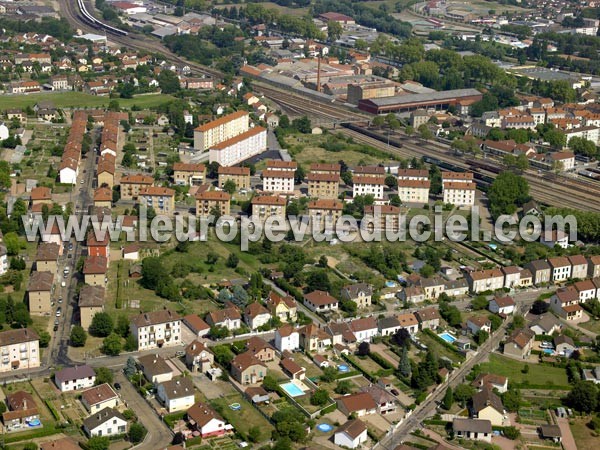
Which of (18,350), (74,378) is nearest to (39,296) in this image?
(18,350)

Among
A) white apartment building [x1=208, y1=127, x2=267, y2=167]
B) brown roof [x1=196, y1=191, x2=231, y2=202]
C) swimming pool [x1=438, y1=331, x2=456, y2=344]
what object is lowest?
white apartment building [x1=208, y1=127, x2=267, y2=167]

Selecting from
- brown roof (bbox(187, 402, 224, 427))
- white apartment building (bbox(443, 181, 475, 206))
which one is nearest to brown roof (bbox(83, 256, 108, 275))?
brown roof (bbox(187, 402, 224, 427))

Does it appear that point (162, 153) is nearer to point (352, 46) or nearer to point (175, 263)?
point (175, 263)

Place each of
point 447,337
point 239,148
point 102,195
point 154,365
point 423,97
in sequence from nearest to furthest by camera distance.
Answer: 1. point 154,365
2. point 447,337
3. point 102,195
4. point 239,148
5. point 423,97

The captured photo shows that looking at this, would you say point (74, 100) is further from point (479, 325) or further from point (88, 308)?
point (479, 325)

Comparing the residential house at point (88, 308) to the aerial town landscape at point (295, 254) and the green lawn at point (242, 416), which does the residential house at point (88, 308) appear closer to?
the aerial town landscape at point (295, 254)

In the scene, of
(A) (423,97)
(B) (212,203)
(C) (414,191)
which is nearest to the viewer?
(B) (212,203)

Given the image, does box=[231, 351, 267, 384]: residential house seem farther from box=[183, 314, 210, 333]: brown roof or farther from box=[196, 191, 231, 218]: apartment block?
box=[196, 191, 231, 218]: apartment block
